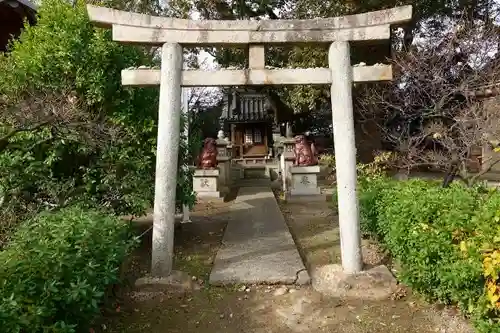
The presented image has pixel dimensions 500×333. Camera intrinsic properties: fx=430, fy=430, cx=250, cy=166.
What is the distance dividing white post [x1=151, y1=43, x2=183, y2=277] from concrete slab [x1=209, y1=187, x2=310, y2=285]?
71 cm

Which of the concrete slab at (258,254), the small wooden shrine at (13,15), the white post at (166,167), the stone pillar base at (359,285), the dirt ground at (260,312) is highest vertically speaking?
the small wooden shrine at (13,15)

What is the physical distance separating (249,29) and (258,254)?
317 centimetres

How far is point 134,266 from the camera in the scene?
6.00 m

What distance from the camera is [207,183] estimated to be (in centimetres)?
1305

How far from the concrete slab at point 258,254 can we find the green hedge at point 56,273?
6.70 feet

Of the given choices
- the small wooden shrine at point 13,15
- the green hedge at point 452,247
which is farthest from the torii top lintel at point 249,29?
the small wooden shrine at point 13,15

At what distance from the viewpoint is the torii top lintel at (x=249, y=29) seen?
5266 millimetres

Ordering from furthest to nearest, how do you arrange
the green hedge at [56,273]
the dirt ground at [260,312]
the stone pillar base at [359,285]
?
the stone pillar base at [359,285]
the dirt ground at [260,312]
the green hedge at [56,273]

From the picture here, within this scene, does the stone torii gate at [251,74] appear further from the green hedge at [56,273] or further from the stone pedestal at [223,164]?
the stone pedestal at [223,164]

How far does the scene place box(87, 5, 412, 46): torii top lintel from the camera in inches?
207

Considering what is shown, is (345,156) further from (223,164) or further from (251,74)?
(223,164)

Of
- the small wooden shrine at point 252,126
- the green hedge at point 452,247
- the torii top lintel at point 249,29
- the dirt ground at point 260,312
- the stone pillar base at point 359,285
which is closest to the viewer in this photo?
the green hedge at point 452,247

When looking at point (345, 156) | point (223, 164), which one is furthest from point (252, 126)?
point (345, 156)

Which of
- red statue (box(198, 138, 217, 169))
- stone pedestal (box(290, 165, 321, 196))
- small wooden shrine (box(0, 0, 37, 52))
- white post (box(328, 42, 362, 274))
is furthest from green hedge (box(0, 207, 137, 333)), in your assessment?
A: stone pedestal (box(290, 165, 321, 196))
